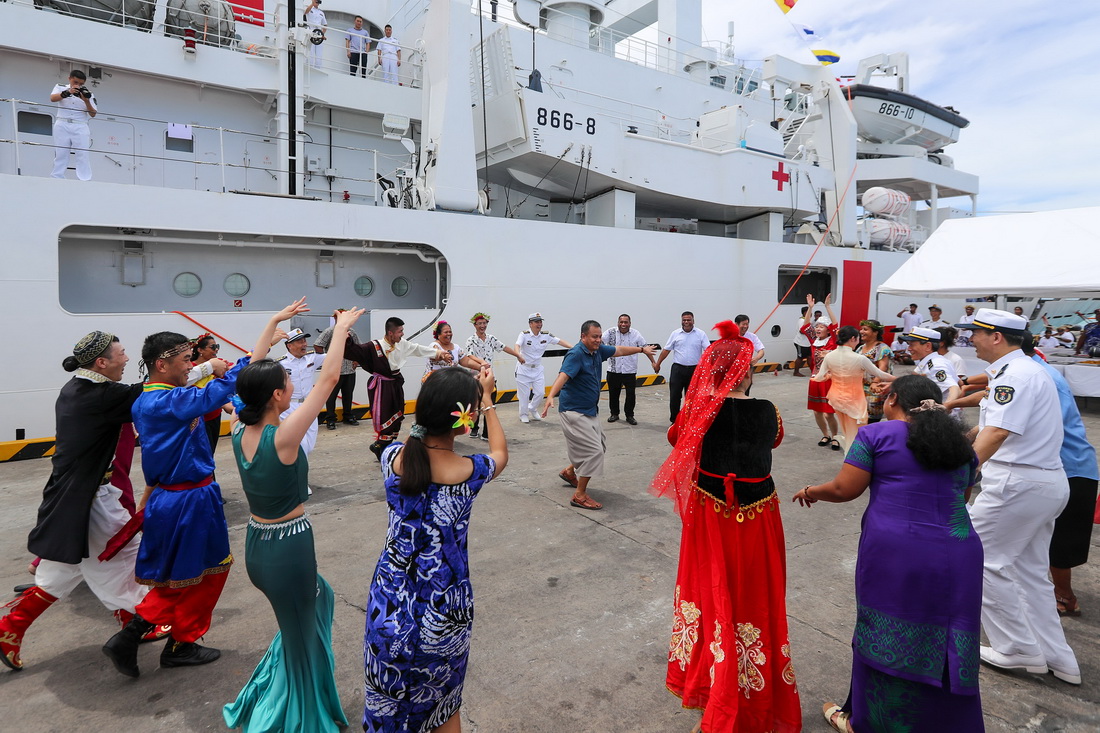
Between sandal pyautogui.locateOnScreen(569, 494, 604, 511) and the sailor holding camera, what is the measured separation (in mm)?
6788

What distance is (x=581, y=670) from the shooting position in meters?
2.75

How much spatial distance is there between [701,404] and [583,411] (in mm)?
2605

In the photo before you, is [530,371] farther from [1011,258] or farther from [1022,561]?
[1022,561]

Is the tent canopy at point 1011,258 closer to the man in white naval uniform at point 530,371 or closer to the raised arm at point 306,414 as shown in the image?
the man in white naval uniform at point 530,371

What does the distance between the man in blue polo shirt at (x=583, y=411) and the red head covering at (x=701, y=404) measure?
2383 millimetres

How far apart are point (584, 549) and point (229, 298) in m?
6.47

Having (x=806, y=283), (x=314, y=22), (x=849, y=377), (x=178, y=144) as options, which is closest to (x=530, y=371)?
(x=849, y=377)

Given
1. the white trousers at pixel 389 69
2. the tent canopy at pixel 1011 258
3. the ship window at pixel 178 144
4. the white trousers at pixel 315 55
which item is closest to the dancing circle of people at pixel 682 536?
the tent canopy at pixel 1011 258

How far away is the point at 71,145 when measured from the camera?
691cm

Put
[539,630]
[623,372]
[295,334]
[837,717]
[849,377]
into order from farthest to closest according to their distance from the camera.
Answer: [623,372]
[849,377]
[295,334]
[539,630]
[837,717]

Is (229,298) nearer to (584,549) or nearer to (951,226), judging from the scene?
(584,549)

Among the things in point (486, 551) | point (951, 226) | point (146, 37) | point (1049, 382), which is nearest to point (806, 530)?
point (1049, 382)

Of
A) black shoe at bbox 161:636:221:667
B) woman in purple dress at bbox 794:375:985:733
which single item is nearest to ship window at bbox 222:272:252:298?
black shoe at bbox 161:636:221:667

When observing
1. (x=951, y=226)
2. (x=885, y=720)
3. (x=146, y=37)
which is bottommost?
(x=885, y=720)
